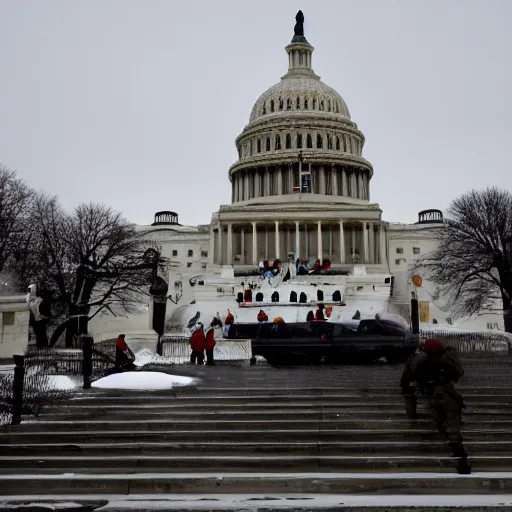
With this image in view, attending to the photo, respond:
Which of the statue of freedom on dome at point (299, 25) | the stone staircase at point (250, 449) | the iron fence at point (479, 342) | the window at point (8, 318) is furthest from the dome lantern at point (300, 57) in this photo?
the stone staircase at point (250, 449)

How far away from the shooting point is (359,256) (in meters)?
78.1

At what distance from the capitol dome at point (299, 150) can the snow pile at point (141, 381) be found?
2635 inches

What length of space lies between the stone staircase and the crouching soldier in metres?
0.46

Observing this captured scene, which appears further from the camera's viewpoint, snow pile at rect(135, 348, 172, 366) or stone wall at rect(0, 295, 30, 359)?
stone wall at rect(0, 295, 30, 359)

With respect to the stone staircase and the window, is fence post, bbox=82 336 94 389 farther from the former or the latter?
the window

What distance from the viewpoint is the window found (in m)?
27.1

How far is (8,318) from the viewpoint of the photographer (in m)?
27.2

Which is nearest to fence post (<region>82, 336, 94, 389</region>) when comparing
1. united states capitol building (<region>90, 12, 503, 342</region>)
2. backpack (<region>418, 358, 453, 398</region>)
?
backpack (<region>418, 358, 453, 398</region>)

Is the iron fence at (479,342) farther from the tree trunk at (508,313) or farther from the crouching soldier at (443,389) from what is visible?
the crouching soldier at (443,389)

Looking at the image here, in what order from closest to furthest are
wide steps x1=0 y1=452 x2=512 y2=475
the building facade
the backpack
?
1. the backpack
2. wide steps x1=0 y1=452 x2=512 y2=475
3. the building facade

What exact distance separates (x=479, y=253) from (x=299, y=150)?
46560mm

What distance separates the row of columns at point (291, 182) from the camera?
294 ft

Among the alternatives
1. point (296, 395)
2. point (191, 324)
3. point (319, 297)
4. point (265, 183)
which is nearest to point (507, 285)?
point (319, 297)

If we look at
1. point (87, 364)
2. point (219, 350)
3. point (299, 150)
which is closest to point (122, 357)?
point (87, 364)
